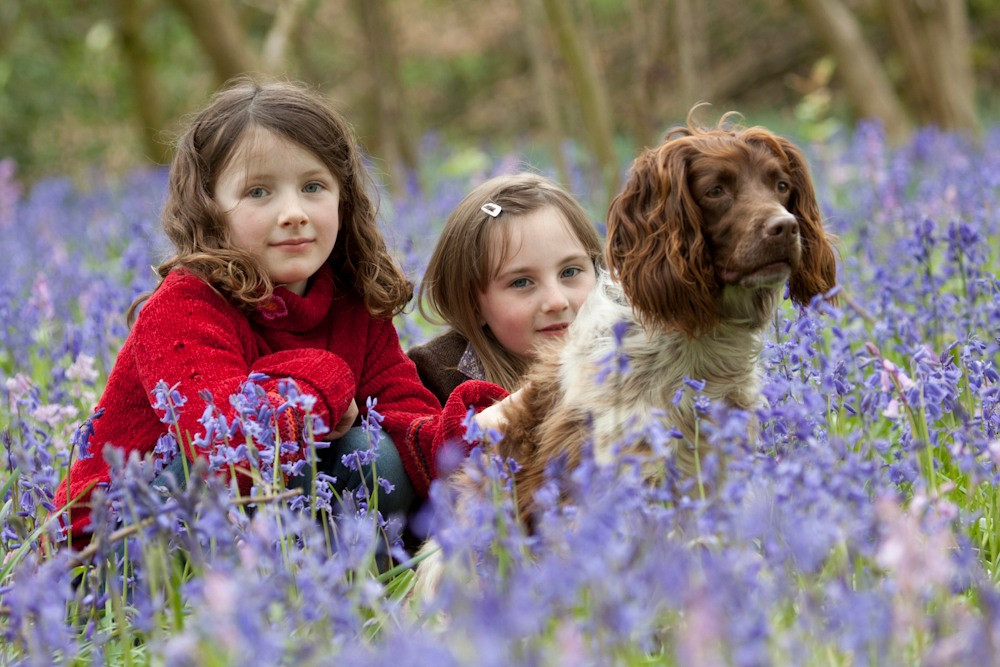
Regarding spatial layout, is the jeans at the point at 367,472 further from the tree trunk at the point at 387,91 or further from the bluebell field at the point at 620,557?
the tree trunk at the point at 387,91

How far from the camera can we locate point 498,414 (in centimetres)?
349

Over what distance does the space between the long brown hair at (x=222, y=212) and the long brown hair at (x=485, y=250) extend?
1.16 feet

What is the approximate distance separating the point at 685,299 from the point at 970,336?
4.51 feet

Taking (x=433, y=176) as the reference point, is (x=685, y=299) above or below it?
below

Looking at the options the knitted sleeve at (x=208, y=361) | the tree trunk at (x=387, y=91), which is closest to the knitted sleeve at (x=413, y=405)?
the knitted sleeve at (x=208, y=361)

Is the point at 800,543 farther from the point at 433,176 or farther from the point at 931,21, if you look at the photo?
the point at 433,176

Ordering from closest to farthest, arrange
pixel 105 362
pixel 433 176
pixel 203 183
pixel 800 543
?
pixel 800 543 → pixel 203 183 → pixel 105 362 → pixel 433 176

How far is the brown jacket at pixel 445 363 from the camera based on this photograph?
4402 millimetres

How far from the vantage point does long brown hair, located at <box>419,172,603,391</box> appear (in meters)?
4.34

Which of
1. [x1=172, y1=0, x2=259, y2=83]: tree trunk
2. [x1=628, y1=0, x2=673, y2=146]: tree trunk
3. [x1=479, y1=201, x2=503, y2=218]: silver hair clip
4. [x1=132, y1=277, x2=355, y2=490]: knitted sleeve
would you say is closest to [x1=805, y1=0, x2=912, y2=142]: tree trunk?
[x1=628, y1=0, x2=673, y2=146]: tree trunk

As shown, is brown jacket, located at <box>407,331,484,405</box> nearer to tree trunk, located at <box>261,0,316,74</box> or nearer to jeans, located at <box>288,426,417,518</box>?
jeans, located at <box>288,426,417,518</box>

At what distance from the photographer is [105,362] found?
488cm

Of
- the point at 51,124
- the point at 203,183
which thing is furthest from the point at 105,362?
the point at 51,124

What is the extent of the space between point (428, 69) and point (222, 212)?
20.6m
